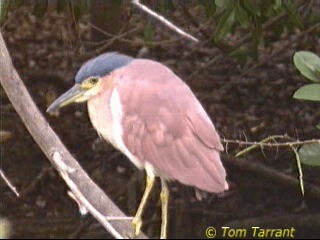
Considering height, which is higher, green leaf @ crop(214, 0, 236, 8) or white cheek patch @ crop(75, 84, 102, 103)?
green leaf @ crop(214, 0, 236, 8)

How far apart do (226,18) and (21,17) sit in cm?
27

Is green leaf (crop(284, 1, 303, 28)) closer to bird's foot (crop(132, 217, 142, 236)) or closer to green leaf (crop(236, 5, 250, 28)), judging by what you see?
green leaf (crop(236, 5, 250, 28))

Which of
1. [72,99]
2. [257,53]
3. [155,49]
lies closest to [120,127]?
[72,99]

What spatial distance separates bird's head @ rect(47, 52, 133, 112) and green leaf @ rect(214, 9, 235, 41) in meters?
0.18

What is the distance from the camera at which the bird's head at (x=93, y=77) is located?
0.93 m

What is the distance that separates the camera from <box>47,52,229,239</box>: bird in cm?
93

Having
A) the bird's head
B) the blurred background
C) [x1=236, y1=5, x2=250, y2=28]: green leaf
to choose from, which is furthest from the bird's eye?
[x1=236, y1=5, x2=250, y2=28]: green leaf

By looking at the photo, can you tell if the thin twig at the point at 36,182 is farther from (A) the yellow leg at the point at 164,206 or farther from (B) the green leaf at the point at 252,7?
(B) the green leaf at the point at 252,7

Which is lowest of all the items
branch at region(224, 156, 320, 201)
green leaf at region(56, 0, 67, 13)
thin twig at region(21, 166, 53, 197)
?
branch at region(224, 156, 320, 201)

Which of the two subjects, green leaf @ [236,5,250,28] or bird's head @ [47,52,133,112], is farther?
green leaf @ [236,5,250,28]

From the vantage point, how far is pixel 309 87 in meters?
0.99

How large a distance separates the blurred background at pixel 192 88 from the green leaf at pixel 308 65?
0.28ft

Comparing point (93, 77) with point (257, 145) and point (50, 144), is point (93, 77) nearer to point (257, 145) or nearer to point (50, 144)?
point (50, 144)

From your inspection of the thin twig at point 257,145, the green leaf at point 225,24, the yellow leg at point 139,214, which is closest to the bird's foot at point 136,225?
the yellow leg at point 139,214
